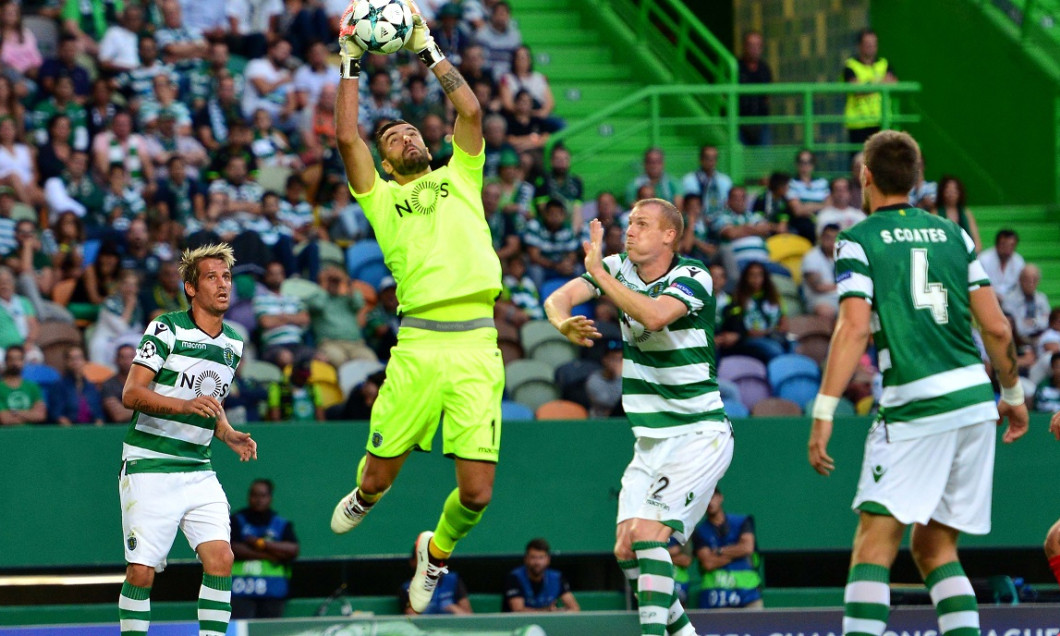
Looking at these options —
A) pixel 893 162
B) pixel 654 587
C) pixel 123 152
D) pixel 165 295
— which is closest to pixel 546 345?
pixel 165 295

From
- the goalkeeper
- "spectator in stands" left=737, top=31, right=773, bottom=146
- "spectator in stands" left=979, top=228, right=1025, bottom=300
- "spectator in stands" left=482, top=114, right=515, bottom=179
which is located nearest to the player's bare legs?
the goalkeeper

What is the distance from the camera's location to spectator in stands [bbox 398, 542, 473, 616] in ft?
38.8

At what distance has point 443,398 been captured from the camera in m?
8.14

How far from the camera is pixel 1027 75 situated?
717 inches

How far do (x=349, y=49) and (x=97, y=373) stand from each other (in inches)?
223

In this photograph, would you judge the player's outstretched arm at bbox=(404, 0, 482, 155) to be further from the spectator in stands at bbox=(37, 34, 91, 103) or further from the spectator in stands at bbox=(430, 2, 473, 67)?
the spectator in stands at bbox=(430, 2, 473, 67)

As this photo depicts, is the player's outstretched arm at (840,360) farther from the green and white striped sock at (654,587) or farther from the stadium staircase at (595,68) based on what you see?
the stadium staircase at (595,68)

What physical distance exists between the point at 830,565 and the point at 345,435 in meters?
4.37

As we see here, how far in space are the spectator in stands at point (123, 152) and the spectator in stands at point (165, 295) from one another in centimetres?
169

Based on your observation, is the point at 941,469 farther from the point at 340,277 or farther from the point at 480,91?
the point at 480,91

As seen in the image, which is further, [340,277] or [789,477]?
[340,277]

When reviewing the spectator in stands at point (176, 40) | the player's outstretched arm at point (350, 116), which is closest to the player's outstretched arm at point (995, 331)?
the player's outstretched arm at point (350, 116)

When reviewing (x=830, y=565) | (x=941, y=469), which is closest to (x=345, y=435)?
(x=830, y=565)

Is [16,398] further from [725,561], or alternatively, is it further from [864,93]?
[864,93]
